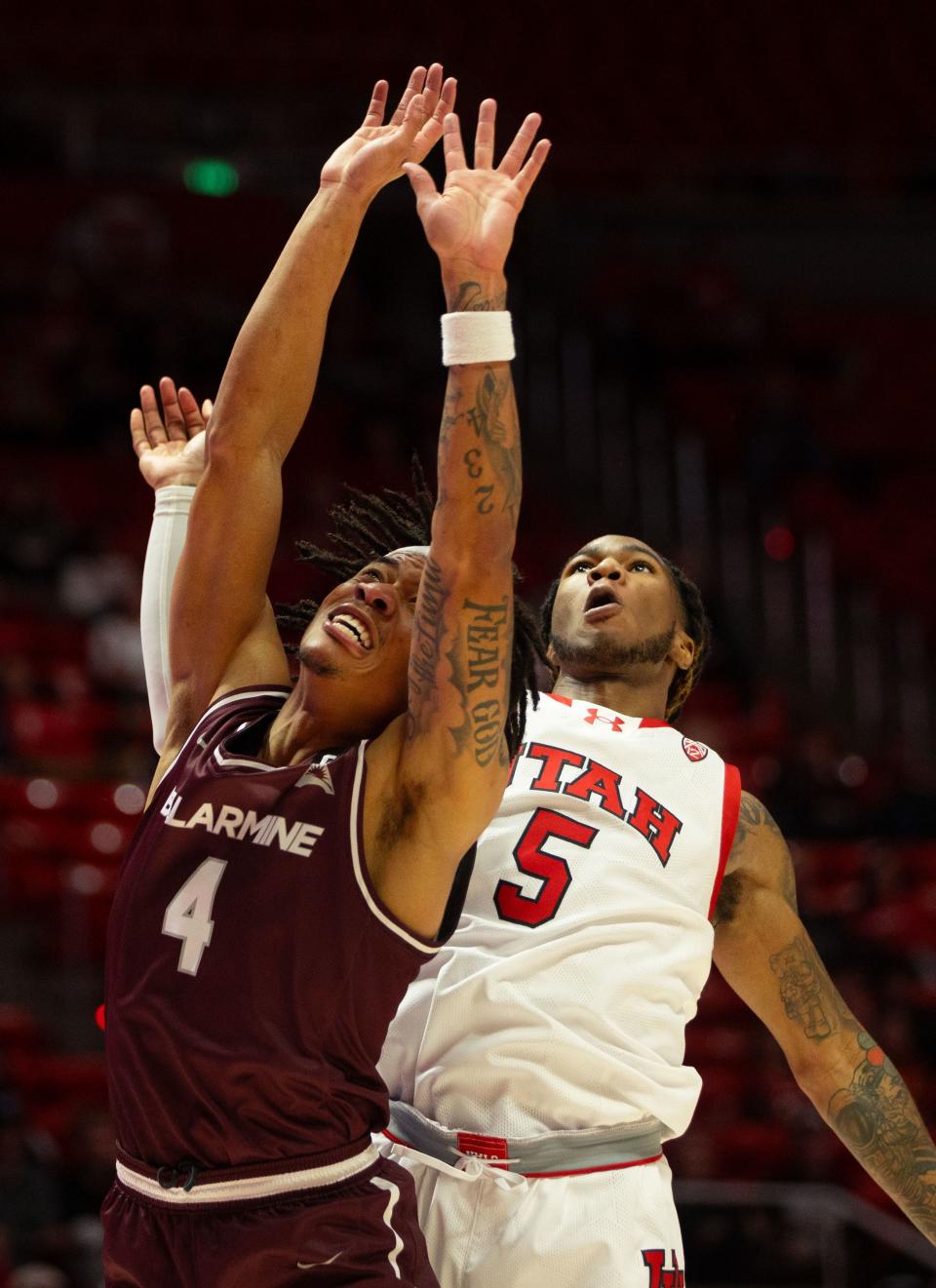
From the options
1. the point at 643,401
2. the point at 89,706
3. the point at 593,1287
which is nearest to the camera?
the point at 593,1287

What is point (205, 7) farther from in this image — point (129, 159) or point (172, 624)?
point (172, 624)

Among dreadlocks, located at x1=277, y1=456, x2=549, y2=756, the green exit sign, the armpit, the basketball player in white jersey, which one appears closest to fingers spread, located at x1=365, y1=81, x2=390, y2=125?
dreadlocks, located at x1=277, y1=456, x2=549, y2=756

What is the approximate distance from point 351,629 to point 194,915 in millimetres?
558

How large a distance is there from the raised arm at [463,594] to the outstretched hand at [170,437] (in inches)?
40.2

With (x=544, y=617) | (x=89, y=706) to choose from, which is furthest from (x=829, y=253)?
(x=544, y=617)

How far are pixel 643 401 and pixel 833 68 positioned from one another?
3652 mm

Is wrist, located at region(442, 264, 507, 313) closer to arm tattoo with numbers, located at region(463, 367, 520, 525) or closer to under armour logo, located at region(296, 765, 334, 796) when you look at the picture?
arm tattoo with numbers, located at region(463, 367, 520, 525)

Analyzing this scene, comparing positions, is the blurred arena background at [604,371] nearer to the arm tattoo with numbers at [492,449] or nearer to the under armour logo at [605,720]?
the under armour logo at [605,720]

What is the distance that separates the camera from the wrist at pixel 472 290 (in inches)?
109

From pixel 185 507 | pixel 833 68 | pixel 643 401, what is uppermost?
pixel 833 68

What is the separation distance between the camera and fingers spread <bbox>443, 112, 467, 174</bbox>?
2.87m

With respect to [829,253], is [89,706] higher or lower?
lower

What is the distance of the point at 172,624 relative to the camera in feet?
10.8

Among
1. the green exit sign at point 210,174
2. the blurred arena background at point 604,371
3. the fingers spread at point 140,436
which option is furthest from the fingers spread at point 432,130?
the green exit sign at point 210,174
